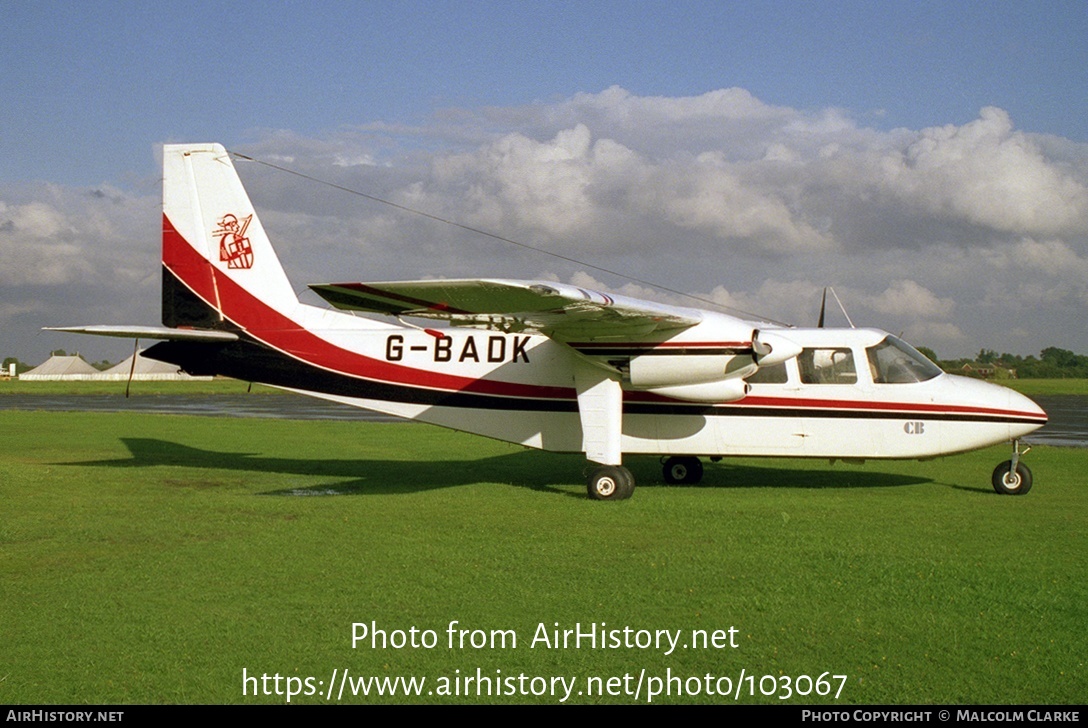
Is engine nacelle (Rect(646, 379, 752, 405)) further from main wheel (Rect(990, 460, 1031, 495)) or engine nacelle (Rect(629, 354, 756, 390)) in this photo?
main wheel (Rect(990, 460, 1031, 495))

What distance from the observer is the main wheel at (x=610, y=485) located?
12789 millimetres

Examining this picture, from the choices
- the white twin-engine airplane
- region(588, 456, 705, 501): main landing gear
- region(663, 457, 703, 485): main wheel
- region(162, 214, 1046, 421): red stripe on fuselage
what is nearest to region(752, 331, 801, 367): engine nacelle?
the white twin-engine airplane

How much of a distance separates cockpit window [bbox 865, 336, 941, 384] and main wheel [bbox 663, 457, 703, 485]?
323 centimetres

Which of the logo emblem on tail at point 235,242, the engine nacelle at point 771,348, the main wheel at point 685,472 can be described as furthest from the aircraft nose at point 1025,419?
the logo emblem on tail at point 235,242

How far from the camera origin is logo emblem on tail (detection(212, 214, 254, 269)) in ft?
49.6

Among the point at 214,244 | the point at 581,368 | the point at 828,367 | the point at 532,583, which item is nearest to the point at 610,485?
the point at 581,368

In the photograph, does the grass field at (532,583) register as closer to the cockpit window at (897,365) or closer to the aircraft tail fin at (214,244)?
the cockpit window at (897,365)

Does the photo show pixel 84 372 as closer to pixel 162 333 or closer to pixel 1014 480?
pixel 162 333

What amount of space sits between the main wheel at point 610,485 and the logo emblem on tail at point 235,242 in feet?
22.4

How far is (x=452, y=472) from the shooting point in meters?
16.2

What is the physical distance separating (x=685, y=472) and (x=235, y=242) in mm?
8377
